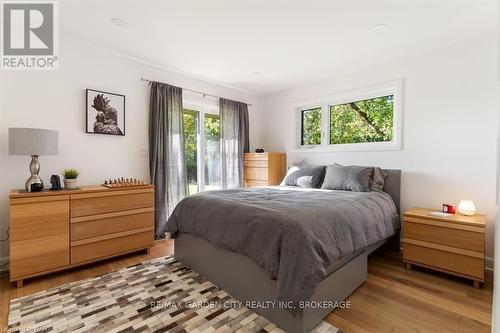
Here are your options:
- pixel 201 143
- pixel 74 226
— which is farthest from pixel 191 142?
pixel 74 226

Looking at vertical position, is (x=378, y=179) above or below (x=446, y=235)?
above

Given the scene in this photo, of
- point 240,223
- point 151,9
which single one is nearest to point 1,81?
point 151,9

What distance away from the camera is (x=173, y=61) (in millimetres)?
3389

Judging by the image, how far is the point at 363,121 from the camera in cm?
370

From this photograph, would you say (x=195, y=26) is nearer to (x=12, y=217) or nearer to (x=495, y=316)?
(x=12, y=217)

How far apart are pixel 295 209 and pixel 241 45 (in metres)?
2.03

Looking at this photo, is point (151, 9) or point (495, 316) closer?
point (495, 316)

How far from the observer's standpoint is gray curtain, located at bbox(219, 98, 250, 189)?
4375mm

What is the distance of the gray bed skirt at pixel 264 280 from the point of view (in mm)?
1694

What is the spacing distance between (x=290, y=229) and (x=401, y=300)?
1.23 meters

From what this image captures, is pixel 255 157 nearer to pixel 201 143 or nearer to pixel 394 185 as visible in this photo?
pixel 201 143

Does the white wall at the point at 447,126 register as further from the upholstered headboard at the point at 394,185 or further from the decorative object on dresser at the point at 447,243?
the decorative object on dresser at the point at 447,243

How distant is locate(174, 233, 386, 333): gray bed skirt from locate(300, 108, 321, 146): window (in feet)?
7.28

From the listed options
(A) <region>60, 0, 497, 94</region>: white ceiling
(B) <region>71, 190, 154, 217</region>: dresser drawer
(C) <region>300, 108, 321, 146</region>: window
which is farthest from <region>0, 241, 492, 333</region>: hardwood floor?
(A) <region>60, 0, 497, 94</region>: white ceiling
